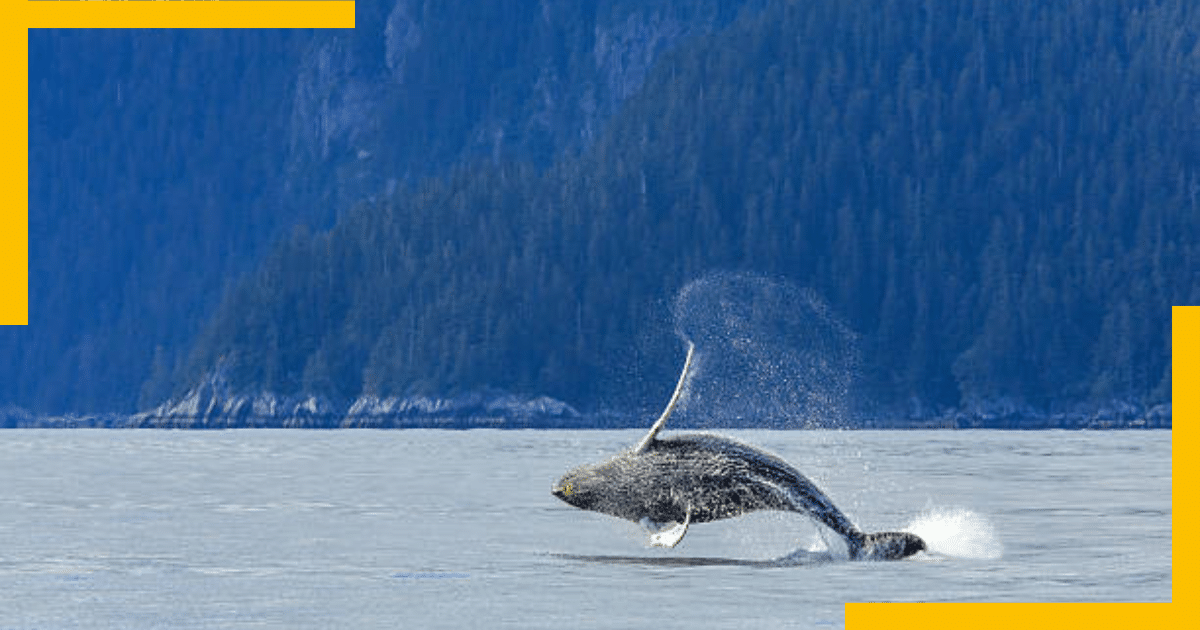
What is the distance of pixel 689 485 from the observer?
123ft

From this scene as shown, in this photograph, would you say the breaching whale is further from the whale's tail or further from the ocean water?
the ocean water

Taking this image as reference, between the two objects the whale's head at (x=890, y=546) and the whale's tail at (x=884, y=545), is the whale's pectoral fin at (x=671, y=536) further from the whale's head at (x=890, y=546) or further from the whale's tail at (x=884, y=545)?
the whale's head at (x=890, y=546)

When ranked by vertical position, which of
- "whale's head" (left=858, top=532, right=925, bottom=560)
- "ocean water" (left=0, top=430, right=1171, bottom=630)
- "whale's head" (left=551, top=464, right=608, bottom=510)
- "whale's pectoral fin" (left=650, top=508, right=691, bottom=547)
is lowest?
"ocean water" (left=0, top=430, right=1171, bottom=630)

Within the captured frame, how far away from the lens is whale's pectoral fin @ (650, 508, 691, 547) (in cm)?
3628

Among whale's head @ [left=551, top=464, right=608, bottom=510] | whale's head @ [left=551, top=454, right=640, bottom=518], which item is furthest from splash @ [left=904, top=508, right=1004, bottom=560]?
whale's head @ [left=551, top=464, right=608, bottom=510]

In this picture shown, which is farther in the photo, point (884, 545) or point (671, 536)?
point (884, 545)

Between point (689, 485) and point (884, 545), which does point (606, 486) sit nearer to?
point (689, 485)

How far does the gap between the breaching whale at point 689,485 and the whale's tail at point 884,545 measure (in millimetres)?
150

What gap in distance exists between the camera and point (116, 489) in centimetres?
7012

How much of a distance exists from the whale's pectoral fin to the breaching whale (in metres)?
0.04

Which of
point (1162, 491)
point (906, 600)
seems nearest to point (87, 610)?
point (906, 600)

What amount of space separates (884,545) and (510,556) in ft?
22.7

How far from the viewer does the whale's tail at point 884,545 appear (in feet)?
127

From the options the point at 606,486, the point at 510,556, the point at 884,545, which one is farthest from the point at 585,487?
the point at 884,545
